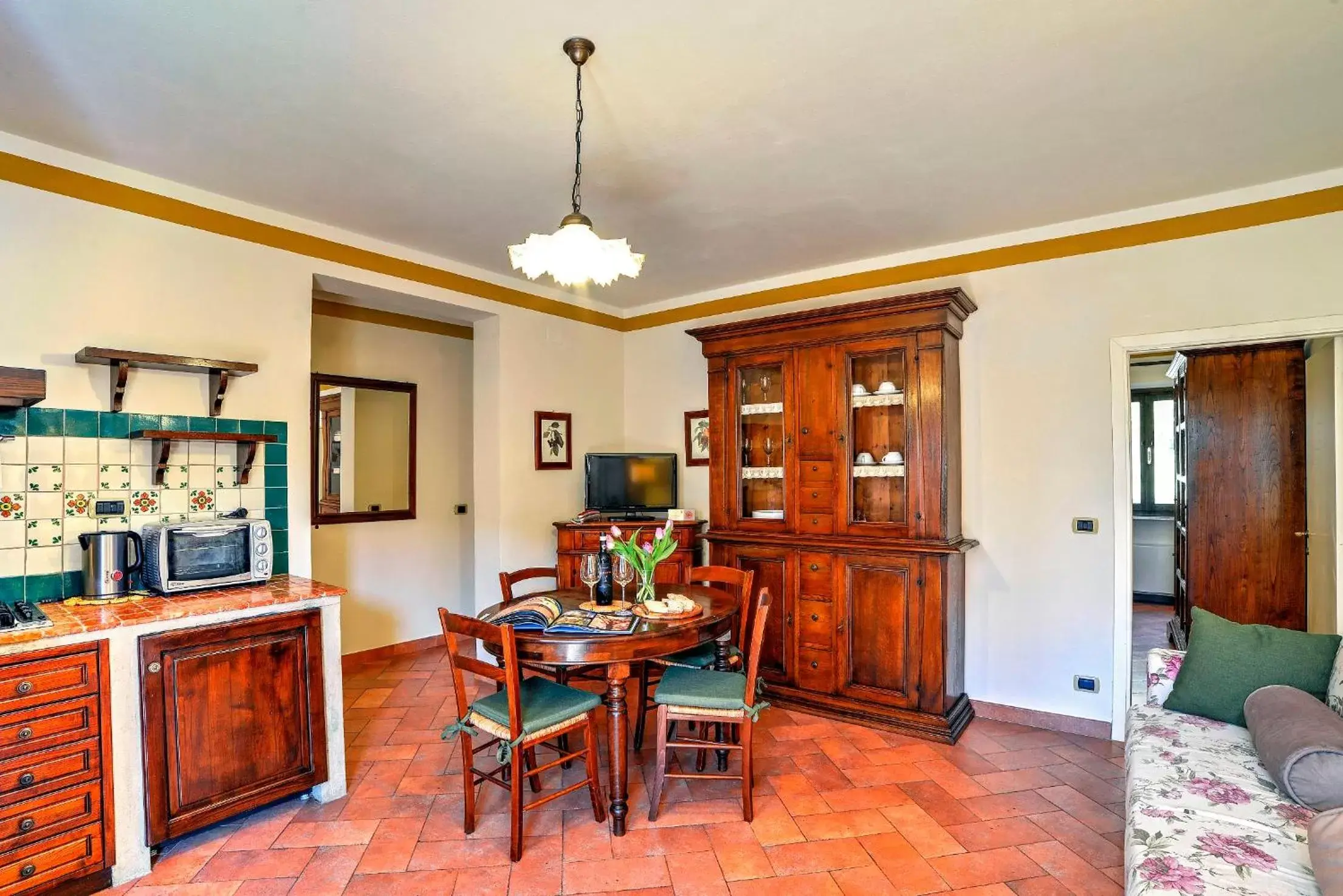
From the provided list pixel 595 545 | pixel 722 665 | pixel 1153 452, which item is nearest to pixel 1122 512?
pixel 722 665

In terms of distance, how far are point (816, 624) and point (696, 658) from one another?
2.94ft

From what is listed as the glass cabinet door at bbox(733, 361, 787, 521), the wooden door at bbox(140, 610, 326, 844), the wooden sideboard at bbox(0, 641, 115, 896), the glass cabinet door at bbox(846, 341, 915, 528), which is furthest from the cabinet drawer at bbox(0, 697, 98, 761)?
the glass cabinet door at bbox(846, 341, 915, 528)

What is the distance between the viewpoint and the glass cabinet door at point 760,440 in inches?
153

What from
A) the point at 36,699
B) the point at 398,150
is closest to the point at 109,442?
the point at 36,699

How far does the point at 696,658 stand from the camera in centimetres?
304

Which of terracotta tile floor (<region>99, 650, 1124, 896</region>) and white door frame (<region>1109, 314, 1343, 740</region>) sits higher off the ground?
white door frame (<region>1109, 314, 1343, 740</region>)

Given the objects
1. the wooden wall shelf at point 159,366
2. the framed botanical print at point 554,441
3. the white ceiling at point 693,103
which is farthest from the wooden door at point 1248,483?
the wooden wall shelf at point 159,366

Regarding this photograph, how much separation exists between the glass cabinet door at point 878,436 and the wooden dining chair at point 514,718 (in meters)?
1.81

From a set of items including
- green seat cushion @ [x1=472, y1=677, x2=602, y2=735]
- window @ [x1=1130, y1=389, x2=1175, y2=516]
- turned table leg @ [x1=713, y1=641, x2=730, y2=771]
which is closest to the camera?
green seat cushion @ [x1=472, y1=677, x2=602, y2=735]

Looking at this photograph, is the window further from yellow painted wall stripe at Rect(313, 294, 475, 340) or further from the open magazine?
yellow painted wall stripe at Rect(313, 294, 475, 340)

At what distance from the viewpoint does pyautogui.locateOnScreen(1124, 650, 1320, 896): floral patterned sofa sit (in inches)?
58.3

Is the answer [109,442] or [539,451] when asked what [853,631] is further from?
[109,442]

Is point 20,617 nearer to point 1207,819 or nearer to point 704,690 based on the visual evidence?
point 704,690

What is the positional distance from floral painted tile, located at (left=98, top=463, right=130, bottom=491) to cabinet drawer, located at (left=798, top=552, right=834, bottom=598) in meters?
3.10
